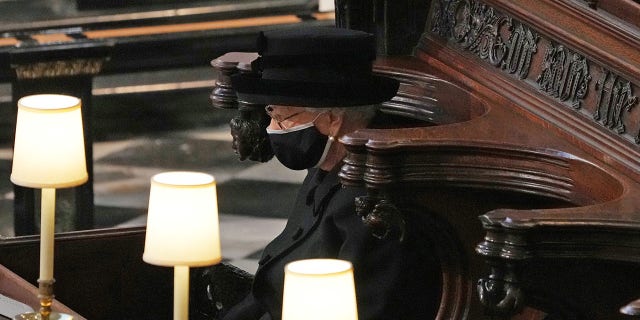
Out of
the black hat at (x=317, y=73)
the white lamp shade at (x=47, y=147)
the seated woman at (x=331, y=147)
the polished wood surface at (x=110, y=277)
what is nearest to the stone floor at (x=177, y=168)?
the polished wood surface at (x=110, y=277)

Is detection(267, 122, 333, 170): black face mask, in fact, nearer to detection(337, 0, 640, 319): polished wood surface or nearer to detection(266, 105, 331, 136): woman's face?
detection(266, 105, 331, 136): woman's face

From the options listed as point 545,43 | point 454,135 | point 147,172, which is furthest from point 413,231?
point 147,172

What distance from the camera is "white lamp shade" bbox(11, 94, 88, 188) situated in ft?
9.21

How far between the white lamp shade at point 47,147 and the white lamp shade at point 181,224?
24cm

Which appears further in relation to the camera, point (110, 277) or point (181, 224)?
point (110, 277)

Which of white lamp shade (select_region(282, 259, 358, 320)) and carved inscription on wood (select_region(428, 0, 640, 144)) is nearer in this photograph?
white lamp shade (select_region(282, 259, 358, 320))

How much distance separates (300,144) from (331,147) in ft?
0.26

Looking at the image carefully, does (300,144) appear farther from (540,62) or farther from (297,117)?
(540,62)

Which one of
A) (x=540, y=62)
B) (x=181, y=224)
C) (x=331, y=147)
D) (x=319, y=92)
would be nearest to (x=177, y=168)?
(x=331, y=147)

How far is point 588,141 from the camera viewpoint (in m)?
2.93

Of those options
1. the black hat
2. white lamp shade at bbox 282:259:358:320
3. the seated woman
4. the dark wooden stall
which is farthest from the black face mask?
white lamp shade at bbox 282:259:358:320

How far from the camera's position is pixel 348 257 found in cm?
325

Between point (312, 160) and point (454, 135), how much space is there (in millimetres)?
596

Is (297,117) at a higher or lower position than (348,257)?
higher
